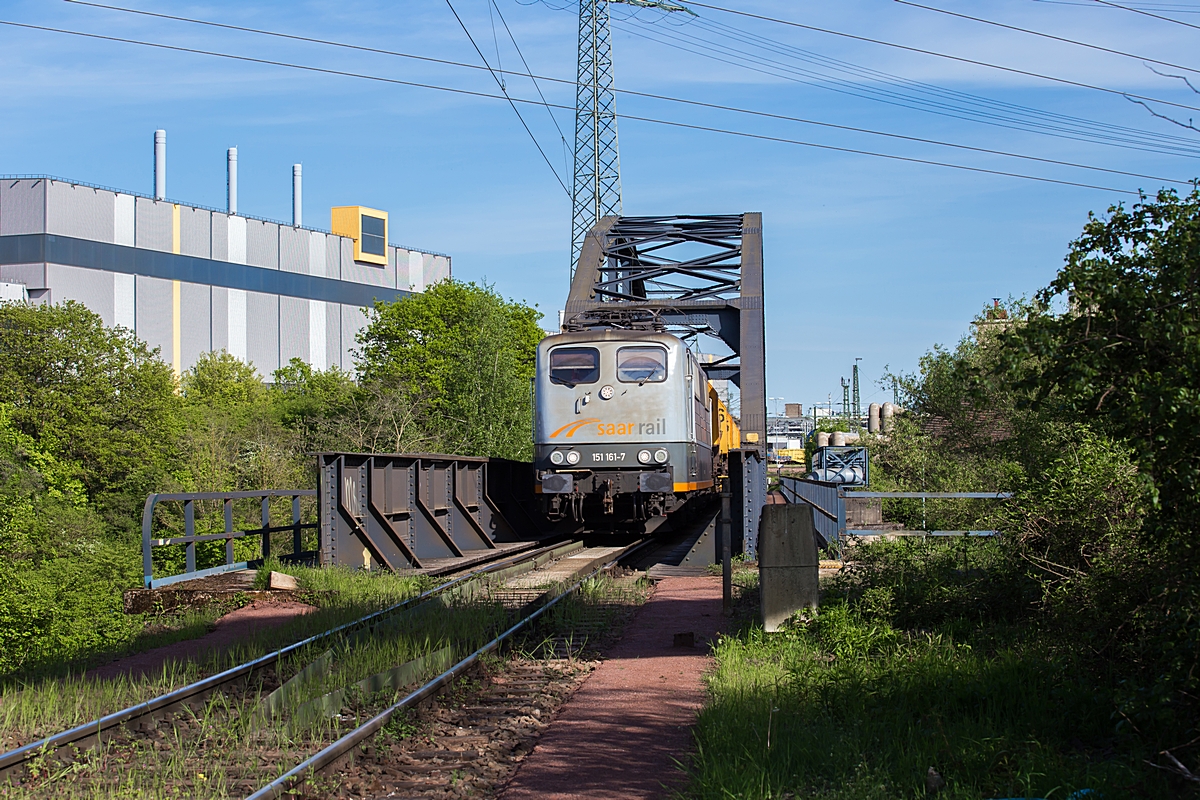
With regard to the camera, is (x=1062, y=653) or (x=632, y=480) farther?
(x=632, y=480)

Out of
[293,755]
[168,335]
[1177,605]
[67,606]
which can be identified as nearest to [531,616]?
[293,755]

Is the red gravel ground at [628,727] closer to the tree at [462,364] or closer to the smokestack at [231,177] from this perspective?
the tree at [462,364]

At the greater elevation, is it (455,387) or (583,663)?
(455,387)

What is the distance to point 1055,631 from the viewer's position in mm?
8227

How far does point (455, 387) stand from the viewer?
38750mm

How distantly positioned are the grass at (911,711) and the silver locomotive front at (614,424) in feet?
25.8

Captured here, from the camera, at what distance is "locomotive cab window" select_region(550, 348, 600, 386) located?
18141 millimetres

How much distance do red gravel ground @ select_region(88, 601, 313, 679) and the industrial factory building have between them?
51877 mm

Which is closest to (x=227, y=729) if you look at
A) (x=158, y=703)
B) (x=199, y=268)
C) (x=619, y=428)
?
(x=158, y=703)

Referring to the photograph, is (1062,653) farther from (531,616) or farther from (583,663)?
(531,616)

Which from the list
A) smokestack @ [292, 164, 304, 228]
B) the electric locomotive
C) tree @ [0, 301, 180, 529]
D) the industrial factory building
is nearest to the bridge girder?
Result: the electric locomotive

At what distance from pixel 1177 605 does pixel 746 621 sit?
17.6 feet

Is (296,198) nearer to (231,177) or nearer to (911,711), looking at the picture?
(231,177)

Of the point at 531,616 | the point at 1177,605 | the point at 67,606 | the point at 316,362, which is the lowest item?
the point at 67,606
